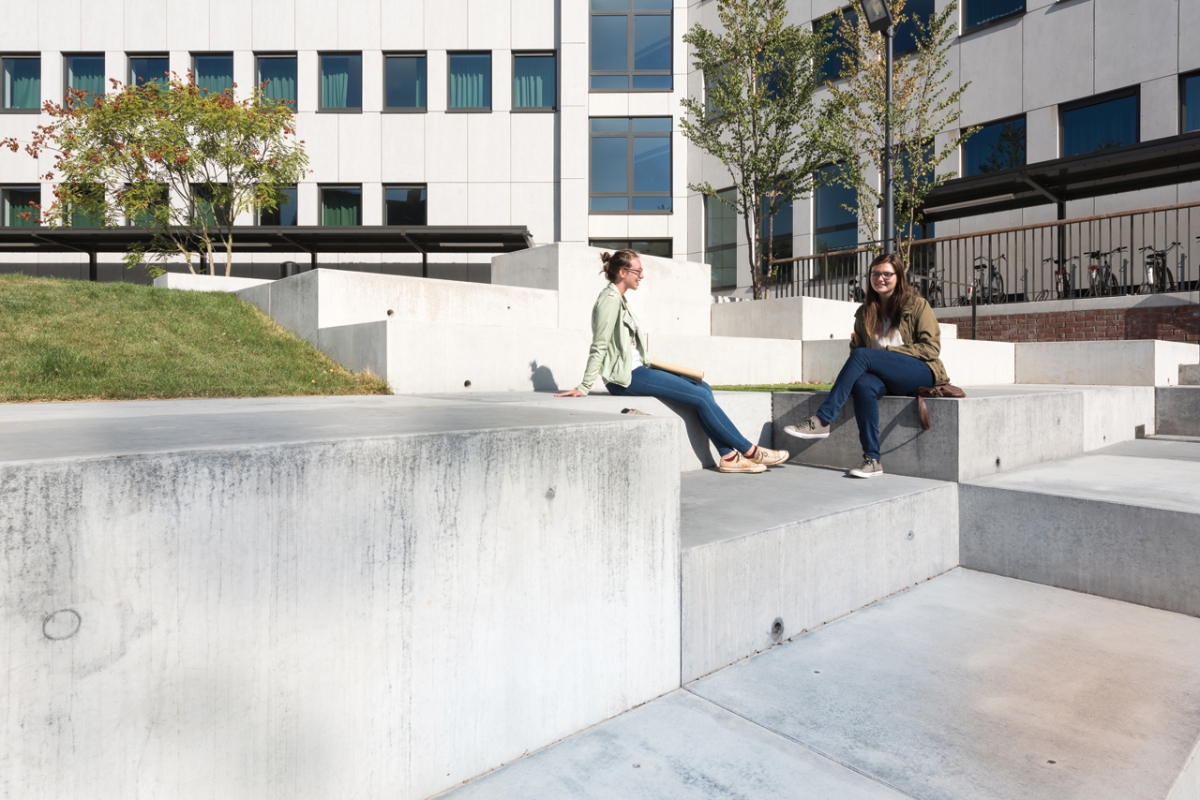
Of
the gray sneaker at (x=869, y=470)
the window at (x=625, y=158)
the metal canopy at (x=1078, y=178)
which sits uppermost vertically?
the window at (x=625, y=158)

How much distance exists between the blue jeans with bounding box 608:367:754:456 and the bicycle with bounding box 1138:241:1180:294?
1108cm

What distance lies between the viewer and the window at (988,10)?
647 inches

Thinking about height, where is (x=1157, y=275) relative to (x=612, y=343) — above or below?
above

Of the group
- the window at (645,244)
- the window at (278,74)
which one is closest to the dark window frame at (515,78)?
the window at (645,244)

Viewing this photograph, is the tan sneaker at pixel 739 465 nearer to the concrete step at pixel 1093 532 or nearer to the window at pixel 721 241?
the concrete step at pixel 1093 532

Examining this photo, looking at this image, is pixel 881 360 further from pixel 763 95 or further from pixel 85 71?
pixel 85 71

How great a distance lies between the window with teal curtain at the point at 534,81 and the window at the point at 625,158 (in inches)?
67.5

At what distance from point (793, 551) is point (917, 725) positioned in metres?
1.01

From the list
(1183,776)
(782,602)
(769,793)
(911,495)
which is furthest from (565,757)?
(911,495)

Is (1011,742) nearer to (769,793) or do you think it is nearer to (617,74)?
(769,793)

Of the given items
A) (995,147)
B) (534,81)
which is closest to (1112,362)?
(995,147)

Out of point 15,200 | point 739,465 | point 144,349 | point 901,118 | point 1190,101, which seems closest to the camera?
point 739,465

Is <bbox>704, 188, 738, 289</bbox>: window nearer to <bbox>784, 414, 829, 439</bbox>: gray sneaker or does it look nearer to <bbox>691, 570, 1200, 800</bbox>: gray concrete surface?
<bbox>784, 414, 829, 439</bbox>: gray sneaker

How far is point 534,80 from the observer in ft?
73.0
